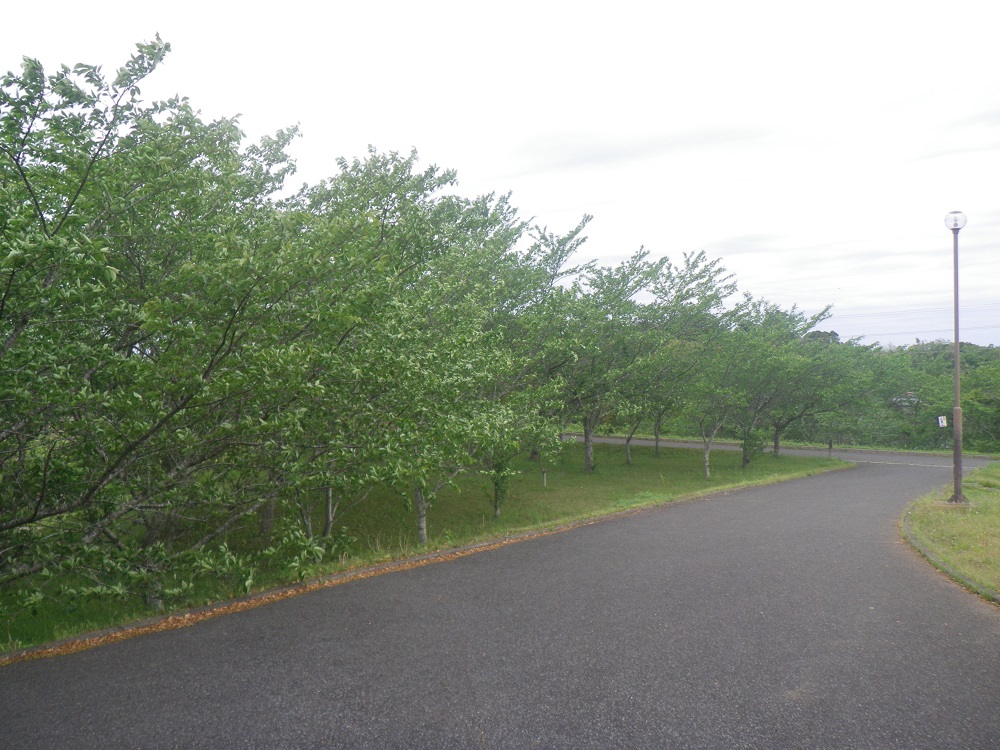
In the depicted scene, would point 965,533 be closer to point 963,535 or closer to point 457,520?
point 963,535

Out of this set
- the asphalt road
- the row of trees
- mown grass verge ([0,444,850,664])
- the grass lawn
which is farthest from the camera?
the grass lawn

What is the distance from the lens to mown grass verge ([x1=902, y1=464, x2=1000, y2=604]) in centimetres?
839

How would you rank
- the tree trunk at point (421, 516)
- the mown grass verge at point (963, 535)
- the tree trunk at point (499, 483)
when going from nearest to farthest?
1. the mown grass verge at point (963, 535)
2. the tree trunk at point (421, 516)
3. the tree trunk at point (499, 483)

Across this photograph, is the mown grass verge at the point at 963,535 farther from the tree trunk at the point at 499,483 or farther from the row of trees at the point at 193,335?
the tree trunk at the point at 499,483

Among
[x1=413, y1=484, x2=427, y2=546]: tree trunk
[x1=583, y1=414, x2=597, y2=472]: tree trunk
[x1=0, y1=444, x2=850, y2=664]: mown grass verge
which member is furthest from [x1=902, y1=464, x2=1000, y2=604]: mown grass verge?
[x1=583, y1=414, x2=597, y2=472]: tree trunk

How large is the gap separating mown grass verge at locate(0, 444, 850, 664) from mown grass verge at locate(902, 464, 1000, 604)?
198 inches

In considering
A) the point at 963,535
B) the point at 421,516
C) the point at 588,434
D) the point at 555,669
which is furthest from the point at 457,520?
the point at 555,669

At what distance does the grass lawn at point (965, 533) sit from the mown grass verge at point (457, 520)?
501cm

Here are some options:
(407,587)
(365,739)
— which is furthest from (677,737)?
(407,587)

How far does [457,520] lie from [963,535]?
391 inches

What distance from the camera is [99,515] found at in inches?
286

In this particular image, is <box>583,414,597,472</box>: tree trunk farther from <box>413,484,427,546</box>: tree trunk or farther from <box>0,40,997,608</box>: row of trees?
<box>0,40,997,608</box>: row of trees

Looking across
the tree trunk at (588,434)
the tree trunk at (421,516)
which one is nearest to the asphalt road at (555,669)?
the tree trunk at (421,516)

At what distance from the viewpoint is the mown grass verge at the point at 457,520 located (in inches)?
274
